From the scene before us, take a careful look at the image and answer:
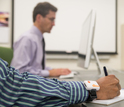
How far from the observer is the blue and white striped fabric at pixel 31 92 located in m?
0.43

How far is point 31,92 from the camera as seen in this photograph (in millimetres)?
442

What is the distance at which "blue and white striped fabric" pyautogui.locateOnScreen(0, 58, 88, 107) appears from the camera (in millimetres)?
430

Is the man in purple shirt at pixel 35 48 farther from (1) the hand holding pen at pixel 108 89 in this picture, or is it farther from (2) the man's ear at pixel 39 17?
(1) the hand holding pen at pixel 108 89

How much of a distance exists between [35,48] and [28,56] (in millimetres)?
113

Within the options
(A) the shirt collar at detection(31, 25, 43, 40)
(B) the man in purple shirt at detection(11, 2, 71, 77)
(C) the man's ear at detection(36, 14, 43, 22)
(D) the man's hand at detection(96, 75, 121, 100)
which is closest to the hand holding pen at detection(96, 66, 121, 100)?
(D) the man's hand at detection(96, 75, 121, 100)

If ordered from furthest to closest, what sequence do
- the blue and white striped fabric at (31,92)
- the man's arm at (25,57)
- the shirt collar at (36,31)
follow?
the shirt collar at (36,31), the man's arm at (25,57), the blue and white striped fabric at (31,92)

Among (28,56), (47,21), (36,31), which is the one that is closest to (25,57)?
(28,56)

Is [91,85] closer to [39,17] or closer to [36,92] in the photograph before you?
[36,92]

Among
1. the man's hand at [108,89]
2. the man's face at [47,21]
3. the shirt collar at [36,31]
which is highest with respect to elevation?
the man's face at [47,21]

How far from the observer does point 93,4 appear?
2611 millimetres

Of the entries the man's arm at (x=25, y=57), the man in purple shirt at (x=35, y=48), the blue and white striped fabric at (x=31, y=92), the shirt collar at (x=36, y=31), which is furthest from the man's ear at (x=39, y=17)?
the blue and white striped fabric at (x=31, y=92)

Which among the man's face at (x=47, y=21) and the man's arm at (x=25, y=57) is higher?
the man's face at (x=47, y=21)

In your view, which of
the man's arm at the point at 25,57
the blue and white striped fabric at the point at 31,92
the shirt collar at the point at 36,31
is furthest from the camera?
the shirt collar at the point at 36,31

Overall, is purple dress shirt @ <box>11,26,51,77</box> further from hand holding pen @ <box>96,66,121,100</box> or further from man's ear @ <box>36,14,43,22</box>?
hand holding pen @ <box>96,66,121,100</box>
